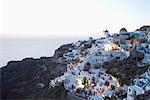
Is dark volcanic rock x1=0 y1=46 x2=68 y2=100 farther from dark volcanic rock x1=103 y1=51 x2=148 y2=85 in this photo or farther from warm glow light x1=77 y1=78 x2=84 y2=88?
dark volcanic rock x1=103 y1=51 x2=148 y2=85

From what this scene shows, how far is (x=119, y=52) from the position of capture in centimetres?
2411

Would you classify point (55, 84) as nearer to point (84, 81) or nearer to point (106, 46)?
point (84, 81)

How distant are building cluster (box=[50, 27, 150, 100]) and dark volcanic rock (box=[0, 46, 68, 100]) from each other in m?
0.94

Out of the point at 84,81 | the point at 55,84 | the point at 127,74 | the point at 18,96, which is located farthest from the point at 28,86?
the point at 127,74

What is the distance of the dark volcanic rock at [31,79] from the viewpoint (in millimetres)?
22906

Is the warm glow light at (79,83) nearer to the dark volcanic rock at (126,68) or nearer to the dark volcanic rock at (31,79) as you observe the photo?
the dark volcanic rock at (31,79)

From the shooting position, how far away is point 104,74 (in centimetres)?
2031

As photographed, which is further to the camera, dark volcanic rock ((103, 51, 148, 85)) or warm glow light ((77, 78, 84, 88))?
warm glow light ((77, 78, 84, 88))

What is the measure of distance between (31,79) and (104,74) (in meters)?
8.95

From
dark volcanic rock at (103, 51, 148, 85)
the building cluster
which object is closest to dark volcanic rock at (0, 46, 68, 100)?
the building cluster

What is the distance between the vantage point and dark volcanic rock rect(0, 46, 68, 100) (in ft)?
75.2

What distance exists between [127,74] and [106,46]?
7.28 meters

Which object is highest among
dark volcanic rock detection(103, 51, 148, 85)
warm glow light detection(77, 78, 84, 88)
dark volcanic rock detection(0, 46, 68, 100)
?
dark volcanic rock detection(103, 51, 148, 85)

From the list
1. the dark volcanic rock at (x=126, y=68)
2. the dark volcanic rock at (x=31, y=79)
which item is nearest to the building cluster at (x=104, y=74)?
the dark volcanic rock at (x=126, y=68)
